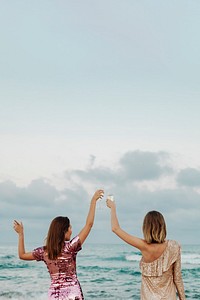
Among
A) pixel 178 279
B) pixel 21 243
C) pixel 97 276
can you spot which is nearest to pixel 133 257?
pixel 97 276

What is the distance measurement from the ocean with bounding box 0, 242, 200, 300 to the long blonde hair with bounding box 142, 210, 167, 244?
Answer: 44.8 feet

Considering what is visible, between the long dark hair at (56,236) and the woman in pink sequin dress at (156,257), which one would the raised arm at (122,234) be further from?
the long dark hair at (56,236)

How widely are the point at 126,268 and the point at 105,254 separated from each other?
5.97m

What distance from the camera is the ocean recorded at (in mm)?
19953

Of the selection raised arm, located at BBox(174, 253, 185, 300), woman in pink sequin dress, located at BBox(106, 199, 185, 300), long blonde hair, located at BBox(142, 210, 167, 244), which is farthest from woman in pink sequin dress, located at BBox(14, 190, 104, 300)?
raised arm, located at BBox(174, 253, 185, 300)

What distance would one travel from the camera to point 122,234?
555 cm

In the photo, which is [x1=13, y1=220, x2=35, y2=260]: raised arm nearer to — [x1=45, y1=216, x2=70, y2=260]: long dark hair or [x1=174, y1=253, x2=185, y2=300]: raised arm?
[x1=45, y1=216, x2=70, y2=260]: long dark hair

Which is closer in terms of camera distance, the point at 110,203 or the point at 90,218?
the point at 90,218

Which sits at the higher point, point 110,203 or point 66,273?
point 110,203

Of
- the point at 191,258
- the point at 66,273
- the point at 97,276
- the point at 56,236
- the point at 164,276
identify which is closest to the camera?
the point at 56,236

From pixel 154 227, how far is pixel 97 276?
20.3 meters

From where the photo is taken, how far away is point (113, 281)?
2358cm

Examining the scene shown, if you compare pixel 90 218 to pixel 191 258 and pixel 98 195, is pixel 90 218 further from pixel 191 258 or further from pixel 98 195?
pixel 191 258

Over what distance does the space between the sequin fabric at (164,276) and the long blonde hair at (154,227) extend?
0.71 feet
